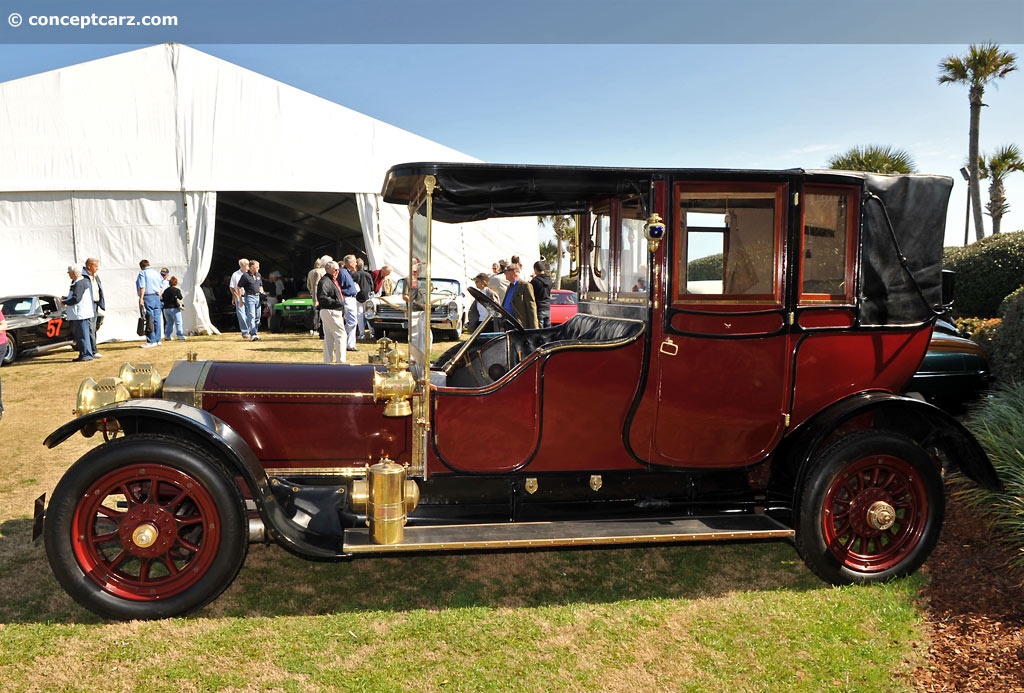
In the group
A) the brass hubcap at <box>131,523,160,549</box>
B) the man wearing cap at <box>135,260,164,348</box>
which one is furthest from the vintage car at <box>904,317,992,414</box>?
the man wearing cap at <box>135,260,164,348</box>

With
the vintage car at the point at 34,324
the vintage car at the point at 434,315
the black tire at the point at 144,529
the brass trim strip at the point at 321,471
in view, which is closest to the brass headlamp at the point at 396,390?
the brass trim strip at the point at 321,471

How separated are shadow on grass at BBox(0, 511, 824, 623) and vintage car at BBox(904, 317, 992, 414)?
2.69m

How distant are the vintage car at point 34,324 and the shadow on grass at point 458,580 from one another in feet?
30.3

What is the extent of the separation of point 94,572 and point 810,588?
361cm

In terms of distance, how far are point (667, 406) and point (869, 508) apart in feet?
3.96

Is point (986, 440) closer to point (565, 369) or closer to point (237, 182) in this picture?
point (565, 369)

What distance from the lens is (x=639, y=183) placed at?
11.7 feet

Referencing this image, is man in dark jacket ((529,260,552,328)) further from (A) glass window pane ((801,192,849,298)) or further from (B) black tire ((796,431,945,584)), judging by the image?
(B) black tire ((796,431,945,584))

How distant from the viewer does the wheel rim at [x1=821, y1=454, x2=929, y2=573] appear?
3.67m

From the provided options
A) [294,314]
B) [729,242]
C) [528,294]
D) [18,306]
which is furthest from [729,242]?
[294,314]

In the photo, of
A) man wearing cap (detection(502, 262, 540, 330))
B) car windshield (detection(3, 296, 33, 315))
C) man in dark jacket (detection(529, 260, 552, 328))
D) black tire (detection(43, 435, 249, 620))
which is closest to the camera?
black tire (detection(43, 435, 249, 620))

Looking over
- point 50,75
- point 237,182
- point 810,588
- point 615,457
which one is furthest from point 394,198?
point 50,75

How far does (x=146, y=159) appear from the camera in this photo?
1455 centimetres

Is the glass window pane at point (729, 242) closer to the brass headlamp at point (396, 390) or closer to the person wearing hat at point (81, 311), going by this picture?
the brass headlamp at point (396, 390)
